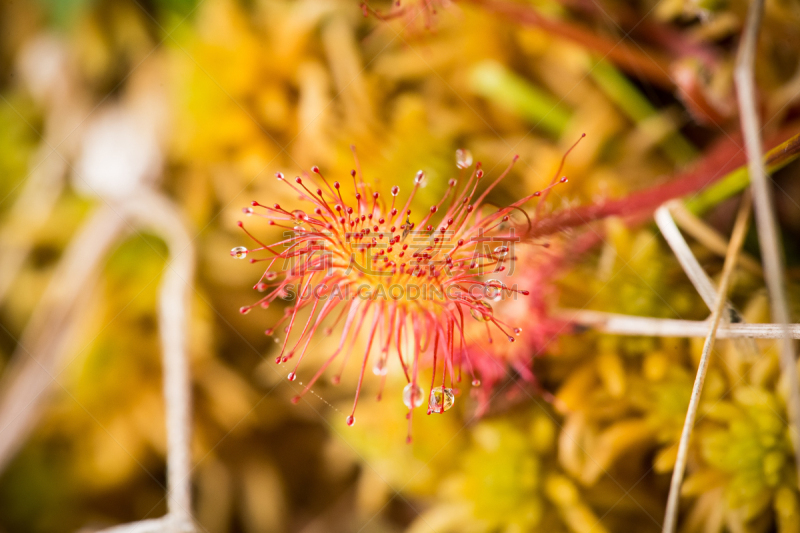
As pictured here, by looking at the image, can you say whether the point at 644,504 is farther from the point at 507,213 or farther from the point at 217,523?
the point at 217,523

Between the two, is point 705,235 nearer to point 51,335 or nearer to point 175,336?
point 175,336

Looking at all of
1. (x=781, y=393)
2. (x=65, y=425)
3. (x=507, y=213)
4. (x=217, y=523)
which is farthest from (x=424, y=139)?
(x=65, y=425)

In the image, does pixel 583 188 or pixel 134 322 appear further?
pixel 134 322

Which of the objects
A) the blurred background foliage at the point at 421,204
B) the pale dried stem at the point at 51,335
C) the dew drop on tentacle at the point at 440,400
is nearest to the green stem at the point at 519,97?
the blurred background foliage at the point at 421,204

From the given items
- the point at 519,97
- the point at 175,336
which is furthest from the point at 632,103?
the point at 175,336

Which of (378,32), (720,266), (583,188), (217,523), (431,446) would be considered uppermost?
(378,32)
